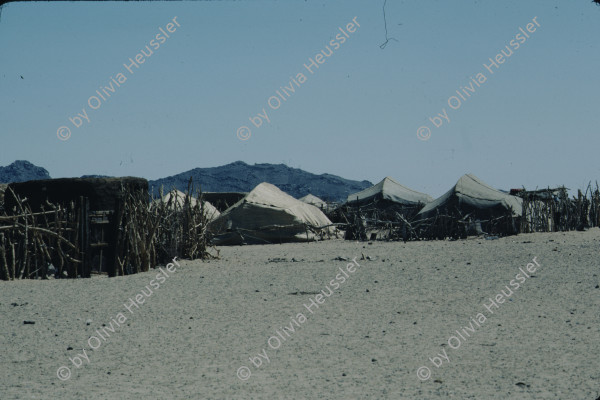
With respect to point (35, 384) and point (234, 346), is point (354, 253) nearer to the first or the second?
point (234, 346)

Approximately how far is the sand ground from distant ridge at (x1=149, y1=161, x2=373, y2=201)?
76.8m

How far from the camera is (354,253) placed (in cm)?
1495

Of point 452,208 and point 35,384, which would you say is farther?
point 452,208

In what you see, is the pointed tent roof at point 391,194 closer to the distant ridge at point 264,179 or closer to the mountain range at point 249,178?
the mountain range at point 249,178

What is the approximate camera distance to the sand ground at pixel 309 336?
15.1 ft

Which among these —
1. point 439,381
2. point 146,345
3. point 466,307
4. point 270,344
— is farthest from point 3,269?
point 439,381

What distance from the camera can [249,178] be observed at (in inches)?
3836

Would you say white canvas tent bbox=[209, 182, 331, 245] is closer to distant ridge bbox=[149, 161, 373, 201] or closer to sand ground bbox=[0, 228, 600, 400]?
sand ground bbox=[0, 228, 600, 400]

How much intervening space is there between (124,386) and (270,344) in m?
1.55

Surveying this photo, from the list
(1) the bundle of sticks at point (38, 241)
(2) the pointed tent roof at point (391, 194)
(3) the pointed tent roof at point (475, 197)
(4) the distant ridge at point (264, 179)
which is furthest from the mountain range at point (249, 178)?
(1) the bundle of sticks at point (38, 241)

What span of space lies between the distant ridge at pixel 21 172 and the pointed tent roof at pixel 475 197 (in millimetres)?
76512
